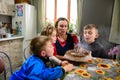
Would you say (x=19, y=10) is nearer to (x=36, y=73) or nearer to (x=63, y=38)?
(x=63, y=38)

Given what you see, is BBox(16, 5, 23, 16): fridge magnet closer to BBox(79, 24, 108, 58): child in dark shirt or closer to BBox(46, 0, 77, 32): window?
BBox(46, 0, 77, 32): window

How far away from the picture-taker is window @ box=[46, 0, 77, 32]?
3879mm

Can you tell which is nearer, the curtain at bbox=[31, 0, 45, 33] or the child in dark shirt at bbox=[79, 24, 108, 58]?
the child in dark shirt at bbox=[79, 24, 108, 58]

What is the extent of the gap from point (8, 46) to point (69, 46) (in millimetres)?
1738

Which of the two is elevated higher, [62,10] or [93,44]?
[62,10]

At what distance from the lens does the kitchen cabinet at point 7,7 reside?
3.20 metres

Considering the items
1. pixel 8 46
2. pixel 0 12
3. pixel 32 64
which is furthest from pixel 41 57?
pixel 0 12

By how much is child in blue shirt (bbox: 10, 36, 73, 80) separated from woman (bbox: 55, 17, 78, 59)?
0.83 meters

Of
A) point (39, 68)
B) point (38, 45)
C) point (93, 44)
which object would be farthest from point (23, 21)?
point (39, 68)

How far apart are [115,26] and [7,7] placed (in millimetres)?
2582

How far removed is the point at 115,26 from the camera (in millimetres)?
2625

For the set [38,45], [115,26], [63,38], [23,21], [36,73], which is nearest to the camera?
[36,73]

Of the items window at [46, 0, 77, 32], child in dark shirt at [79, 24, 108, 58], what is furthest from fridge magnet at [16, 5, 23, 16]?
child in dark shirt at [79, 24, 108, 58]

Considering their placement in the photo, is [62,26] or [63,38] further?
[63,38]
